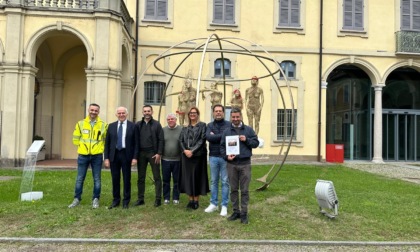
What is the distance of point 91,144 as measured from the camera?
749cm

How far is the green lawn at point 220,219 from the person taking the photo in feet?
19.6

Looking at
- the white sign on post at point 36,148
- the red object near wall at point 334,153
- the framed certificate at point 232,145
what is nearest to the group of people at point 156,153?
the framed certificate at point 232,145

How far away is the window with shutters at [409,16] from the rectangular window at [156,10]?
12.5 m

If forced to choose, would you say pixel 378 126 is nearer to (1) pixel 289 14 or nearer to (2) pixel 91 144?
(1) pixel 289 14

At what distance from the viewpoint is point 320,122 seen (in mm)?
20016

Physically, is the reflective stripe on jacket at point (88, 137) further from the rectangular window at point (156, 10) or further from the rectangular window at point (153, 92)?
the rectangular window at point (156, 10)

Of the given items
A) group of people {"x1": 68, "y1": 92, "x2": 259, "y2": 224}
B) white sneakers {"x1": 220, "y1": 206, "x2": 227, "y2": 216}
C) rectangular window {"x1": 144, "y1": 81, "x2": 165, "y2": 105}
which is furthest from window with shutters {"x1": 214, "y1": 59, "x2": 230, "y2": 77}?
white sneakers {"x1": 220, "y1": 206, "x2": 227, "y2": 216}

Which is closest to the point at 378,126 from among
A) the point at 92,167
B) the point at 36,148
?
the point at 92,167

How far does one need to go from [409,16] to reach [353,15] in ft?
10.1

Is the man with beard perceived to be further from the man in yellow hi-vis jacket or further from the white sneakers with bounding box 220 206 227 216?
the white sneakers with bounding box 220 206 227 216

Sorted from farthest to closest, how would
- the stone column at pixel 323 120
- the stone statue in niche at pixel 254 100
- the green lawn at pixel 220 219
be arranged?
the stone column at pixel 323 120, the stone statue in niche at pixel 254 100, the green lawn at pixel 220 219

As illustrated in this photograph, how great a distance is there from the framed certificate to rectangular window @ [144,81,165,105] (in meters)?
13.3

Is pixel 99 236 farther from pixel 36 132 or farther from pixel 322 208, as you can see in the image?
pixel 36 132

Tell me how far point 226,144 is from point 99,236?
7.98 ft
